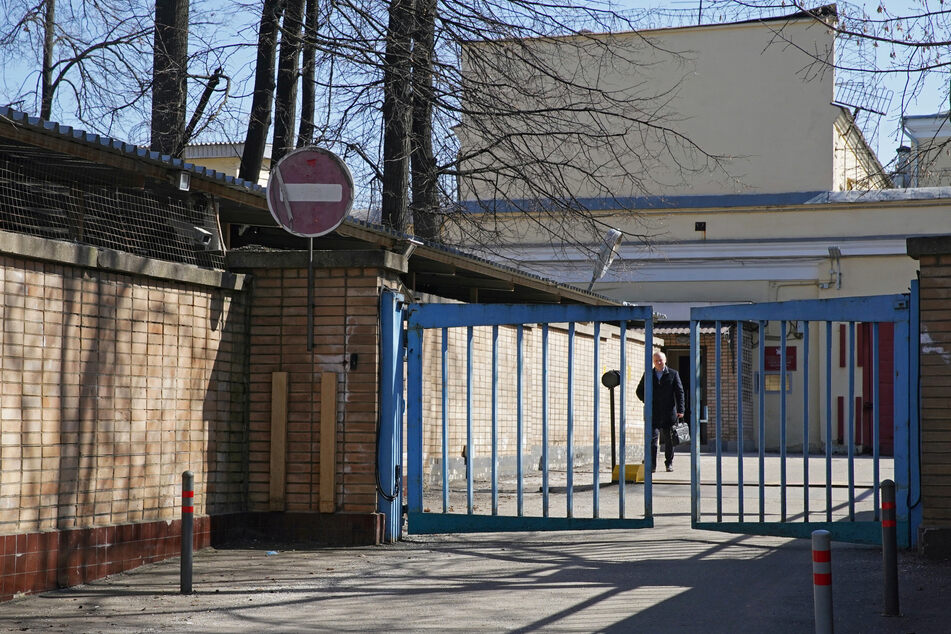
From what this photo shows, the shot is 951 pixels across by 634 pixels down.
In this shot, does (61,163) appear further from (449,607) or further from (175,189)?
(449,607)

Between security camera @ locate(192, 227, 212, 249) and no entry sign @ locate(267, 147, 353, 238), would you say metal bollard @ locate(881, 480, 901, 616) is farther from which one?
security camera @ locate(192, 227, 212, 249)

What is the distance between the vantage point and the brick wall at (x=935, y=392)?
8703 millimetres

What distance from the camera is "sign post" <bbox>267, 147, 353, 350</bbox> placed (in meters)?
9.26

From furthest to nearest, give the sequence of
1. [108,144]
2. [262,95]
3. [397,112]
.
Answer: [262,95], [397,112], [108,144]

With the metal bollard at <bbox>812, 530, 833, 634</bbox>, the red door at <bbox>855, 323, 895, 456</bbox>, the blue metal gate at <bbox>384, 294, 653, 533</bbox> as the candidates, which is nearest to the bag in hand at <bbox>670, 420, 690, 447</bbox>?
the blue metal gate at <bbox>384, 294, 653, 533</bbox>

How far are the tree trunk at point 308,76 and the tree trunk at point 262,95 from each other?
1.52 feet

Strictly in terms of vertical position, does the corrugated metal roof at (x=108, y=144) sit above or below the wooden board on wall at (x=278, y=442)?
above

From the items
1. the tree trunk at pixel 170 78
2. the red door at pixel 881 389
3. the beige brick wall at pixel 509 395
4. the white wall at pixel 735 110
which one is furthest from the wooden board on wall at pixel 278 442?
the white wall at pixel 735 110

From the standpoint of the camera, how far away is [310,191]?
9297 mm

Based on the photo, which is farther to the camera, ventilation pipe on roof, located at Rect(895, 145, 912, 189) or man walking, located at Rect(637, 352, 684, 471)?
man walking, located at Rect(637, 352, 684, 471)

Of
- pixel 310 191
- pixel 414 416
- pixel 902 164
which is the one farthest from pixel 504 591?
pixel 902 164

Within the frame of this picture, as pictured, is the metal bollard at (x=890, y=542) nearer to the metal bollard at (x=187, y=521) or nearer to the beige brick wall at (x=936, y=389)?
the beige brick wall at (x=936, y=389)

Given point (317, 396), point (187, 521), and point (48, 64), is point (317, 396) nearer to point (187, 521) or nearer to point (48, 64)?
point (187, 521)

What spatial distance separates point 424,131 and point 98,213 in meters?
8.69
